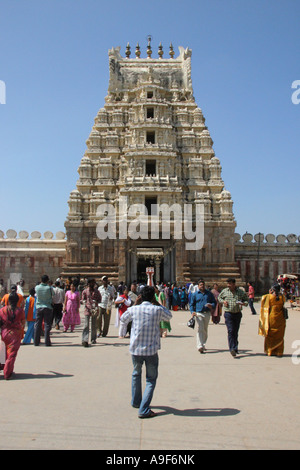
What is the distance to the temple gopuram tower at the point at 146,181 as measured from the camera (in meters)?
34.8

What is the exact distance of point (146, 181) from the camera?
35.9 meters

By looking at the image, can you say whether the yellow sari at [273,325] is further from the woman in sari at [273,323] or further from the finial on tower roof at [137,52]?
the finial on tower roof at [137,52]

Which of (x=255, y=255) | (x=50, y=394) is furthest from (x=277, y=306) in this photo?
(x=255, y=255)

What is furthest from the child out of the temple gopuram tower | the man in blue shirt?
the temple gopuram tower

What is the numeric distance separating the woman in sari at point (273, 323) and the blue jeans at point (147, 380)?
5.34 metres

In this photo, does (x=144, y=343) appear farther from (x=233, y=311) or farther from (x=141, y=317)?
(x=233, y=311)

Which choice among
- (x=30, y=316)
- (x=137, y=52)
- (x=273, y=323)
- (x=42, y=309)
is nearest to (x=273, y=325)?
(x=273, y=323)

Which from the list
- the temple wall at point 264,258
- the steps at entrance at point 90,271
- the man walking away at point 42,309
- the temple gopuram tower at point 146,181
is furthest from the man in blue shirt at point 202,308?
the temple wall at point 264,258

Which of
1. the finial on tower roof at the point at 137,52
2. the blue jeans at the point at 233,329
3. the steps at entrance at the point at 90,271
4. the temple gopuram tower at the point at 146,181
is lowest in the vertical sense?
the blue jeans at the point at 233,329

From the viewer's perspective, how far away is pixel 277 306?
430 inches

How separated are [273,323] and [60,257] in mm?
30220

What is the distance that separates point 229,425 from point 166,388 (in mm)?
2074

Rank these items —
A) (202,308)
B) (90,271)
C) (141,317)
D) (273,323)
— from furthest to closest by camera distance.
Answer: (90,271) → (202,308) → (273,323) → (141,317)

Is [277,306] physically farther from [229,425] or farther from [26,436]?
[26,436]
